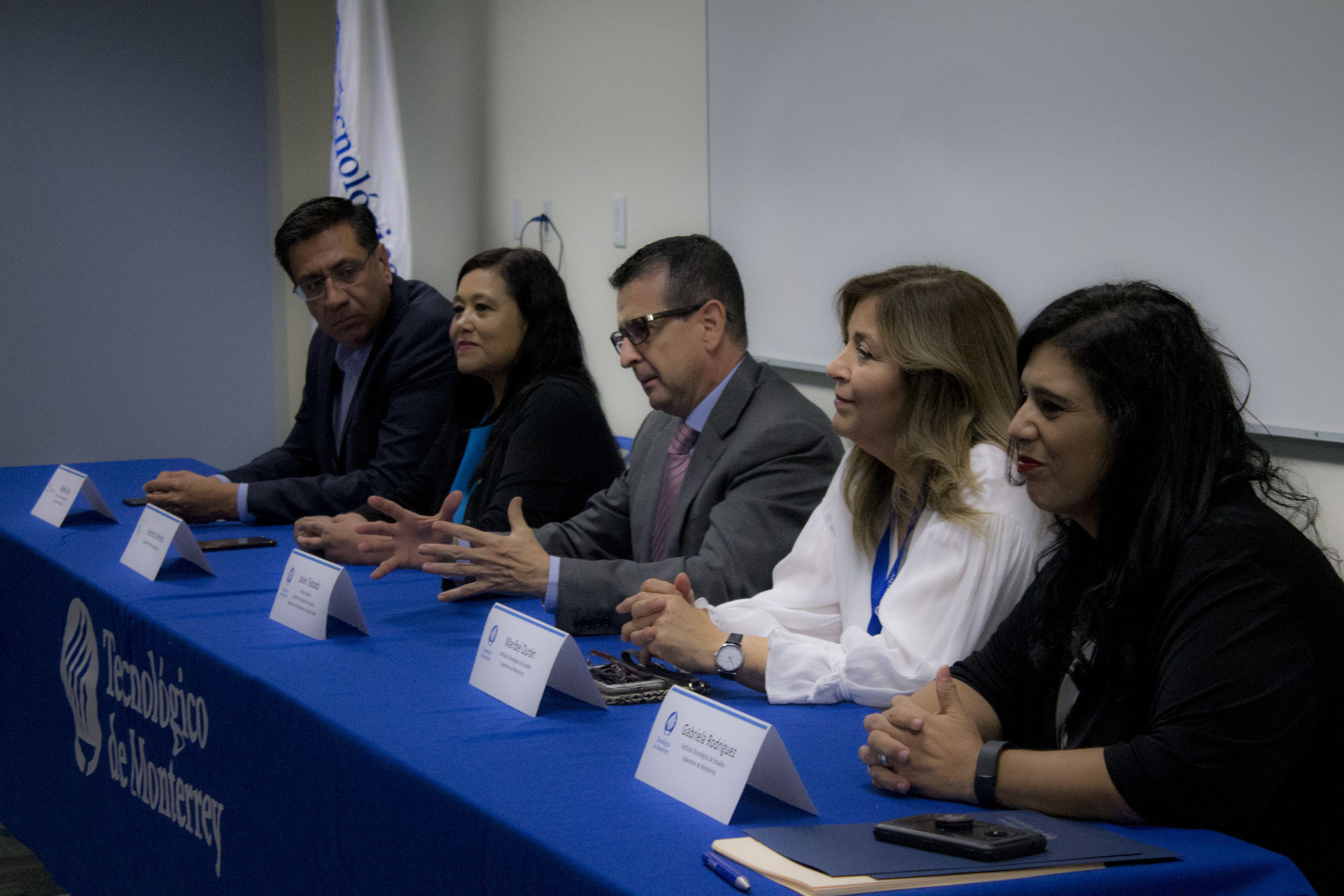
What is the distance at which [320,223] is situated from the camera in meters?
3.18

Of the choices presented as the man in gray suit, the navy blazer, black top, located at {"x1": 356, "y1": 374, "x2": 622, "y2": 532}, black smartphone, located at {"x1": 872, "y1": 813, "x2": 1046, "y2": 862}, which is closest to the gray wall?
the navy blazer

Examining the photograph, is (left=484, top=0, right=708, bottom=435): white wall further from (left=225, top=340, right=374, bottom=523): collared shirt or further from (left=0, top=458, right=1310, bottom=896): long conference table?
(left=0, top=458, right=1310, bottom=896): long conference table

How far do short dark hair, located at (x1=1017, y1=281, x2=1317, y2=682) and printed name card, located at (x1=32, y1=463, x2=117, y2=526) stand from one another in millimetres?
2340

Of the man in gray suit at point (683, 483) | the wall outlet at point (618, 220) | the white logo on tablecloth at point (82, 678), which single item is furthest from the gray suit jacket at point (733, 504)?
the wall outlet at point (618, 220)

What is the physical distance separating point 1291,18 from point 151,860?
236 centimetres

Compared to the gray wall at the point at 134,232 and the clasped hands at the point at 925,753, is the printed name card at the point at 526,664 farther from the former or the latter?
the gray wall at the point at 134,232

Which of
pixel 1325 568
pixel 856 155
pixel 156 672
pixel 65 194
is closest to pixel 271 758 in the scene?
pixel 156 672

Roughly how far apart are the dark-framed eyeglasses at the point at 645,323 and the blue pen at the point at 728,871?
137cm

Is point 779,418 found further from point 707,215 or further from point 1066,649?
point 707,215

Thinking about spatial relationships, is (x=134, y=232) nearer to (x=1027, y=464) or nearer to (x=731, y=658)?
(x=731, y=658)

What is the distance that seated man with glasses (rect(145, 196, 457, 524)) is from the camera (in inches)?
117

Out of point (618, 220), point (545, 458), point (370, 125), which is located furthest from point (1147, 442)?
point (370, 125)

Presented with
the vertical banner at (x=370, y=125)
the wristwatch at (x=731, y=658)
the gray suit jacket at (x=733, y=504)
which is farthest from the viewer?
the vertical banner at (x=370, y=125)

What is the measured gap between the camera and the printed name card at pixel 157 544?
230 centimetres
